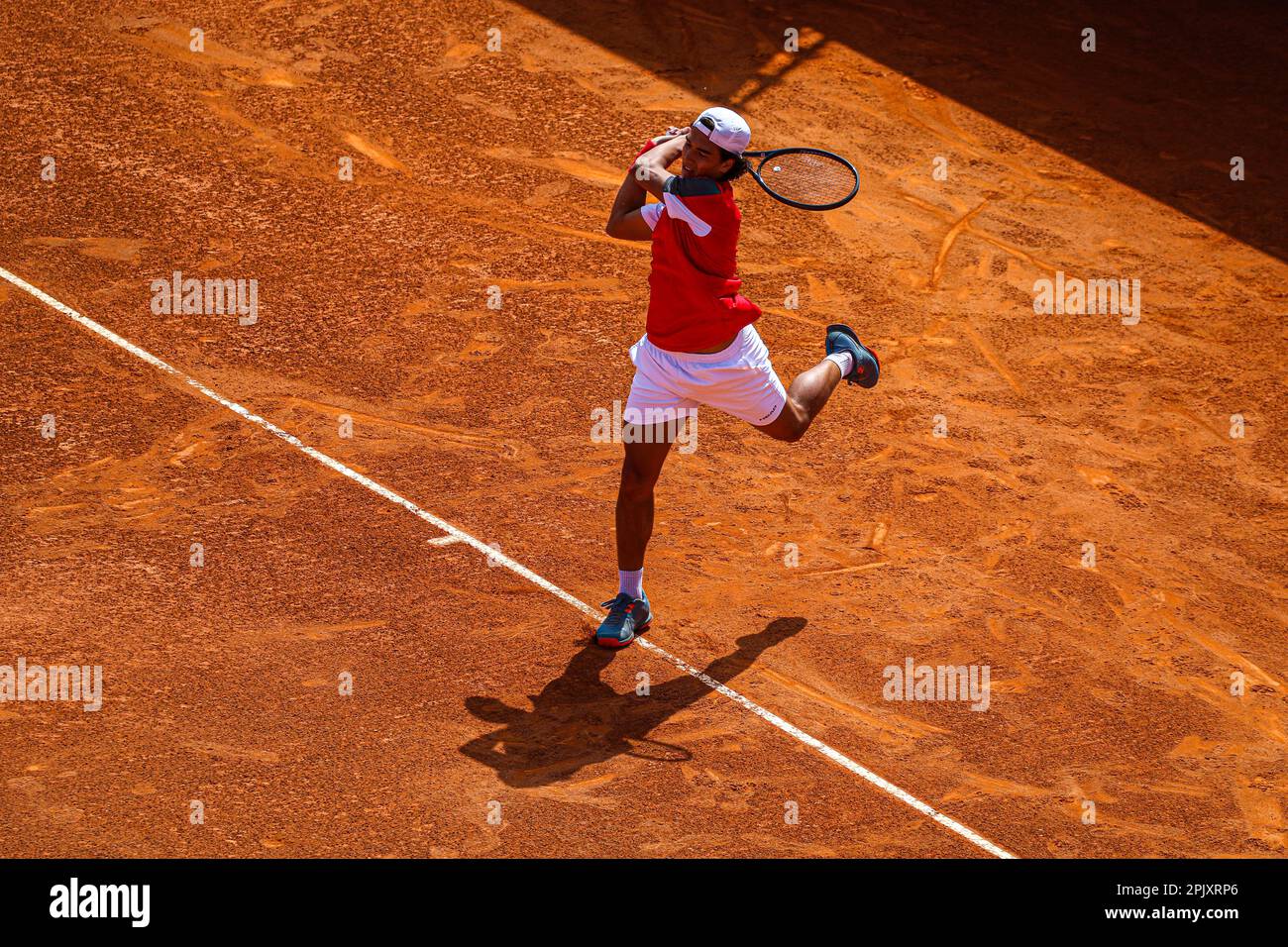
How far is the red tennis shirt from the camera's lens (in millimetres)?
6688

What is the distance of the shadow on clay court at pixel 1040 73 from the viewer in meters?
12.6

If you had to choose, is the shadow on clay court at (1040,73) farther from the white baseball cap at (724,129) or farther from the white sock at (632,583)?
the white sock at (632,583)

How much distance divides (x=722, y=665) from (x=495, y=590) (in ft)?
4.16

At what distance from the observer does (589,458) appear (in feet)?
29.0

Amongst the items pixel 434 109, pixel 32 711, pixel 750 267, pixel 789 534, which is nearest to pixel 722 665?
pixel 789 534

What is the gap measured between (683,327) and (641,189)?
2.20 ft

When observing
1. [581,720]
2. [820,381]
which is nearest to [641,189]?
[820,381]

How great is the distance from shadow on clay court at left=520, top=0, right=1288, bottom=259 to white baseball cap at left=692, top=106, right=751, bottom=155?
5931 mm

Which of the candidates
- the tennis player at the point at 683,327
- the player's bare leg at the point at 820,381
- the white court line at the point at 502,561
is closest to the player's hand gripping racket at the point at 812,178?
the player's bare leg at the point at 820,381

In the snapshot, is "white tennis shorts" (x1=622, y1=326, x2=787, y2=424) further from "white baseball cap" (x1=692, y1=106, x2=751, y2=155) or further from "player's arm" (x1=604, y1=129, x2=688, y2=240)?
"white baseball cap" (x1=692, y1=106, x2=751, y2=155)

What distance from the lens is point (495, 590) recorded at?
7.71 metres

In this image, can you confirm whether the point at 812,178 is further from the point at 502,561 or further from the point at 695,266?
the point at 502,561

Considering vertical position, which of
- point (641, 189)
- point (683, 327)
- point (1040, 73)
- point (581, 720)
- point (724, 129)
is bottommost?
point (581, 720)

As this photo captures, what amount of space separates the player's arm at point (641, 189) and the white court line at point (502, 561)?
197cm
